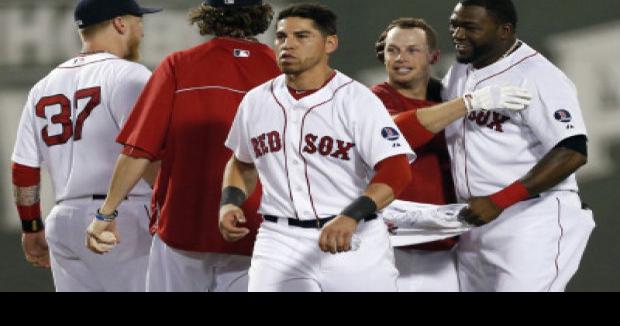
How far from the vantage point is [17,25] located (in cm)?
634

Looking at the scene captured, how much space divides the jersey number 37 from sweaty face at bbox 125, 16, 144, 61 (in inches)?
10.9

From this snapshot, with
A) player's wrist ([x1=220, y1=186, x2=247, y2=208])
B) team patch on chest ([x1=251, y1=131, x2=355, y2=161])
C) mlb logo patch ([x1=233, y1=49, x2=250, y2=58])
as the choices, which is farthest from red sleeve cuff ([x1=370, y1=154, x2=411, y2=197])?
mlb logo patch ([x1=233, y1=49, x2=250, y2=58])

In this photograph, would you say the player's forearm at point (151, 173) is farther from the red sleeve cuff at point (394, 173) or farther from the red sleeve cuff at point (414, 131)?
the red sleeve cuff at point (394, 173)

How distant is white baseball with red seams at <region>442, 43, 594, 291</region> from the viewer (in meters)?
3.84

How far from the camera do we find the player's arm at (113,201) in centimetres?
366

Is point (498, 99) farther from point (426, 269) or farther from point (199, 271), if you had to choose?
point (199, 271)

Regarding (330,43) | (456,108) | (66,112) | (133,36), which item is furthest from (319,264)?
(133,36)

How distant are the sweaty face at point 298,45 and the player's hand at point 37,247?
1342mm

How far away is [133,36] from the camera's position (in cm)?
428

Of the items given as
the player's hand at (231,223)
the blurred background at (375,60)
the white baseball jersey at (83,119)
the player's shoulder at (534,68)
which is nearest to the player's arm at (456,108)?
the player's shoulder at (534,68)

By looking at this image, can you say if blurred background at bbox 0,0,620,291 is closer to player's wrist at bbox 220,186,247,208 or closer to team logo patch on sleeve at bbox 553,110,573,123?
team logo patch on sleeve at bbox 553,110,573,123

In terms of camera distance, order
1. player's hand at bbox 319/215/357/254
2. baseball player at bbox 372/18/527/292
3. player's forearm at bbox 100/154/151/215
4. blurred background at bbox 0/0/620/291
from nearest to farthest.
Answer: player's hand at bbox 319/215/357/254 < player's forearm at bbox 100/154/151/215 < baseball player at bbox 372/18/527/292 < blurred background at bbox 0/0/620/291

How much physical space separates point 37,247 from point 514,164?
1.67 metres
